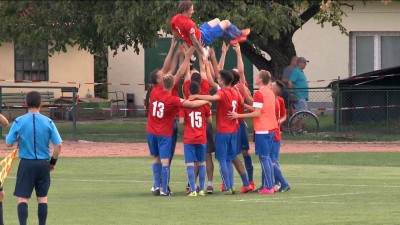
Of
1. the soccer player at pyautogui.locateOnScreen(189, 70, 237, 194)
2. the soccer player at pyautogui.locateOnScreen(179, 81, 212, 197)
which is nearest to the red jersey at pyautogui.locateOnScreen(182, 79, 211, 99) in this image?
the soccer player at pyautogui.locateOnScreen(189, 70, 237, 194)

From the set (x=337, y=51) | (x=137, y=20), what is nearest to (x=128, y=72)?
(x=337, y=51)

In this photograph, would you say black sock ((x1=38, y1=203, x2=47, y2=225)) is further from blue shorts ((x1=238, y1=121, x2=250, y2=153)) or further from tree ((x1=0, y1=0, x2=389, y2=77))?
tree ((x1=0, y1=0, x2=389, y2=77))

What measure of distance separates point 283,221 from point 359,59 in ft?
96.1

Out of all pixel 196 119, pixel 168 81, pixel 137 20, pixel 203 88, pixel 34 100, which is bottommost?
pixel 196 119

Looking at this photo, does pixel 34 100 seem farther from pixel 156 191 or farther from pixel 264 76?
pixel 264 76

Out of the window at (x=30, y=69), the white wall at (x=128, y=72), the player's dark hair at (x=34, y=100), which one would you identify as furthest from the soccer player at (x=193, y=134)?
the white wall at (x=128, y=72)

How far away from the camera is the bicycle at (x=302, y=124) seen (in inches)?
1231

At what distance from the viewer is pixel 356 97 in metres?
32.9

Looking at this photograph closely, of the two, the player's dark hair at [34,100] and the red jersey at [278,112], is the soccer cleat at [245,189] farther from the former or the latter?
the player's dark hair at [34,100]

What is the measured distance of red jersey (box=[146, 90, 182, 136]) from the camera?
1719cm

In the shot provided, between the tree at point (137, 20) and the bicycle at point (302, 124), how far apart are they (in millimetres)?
2259

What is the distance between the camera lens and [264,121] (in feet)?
57.2

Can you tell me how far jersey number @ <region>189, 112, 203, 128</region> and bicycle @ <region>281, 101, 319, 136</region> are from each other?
14.2 m

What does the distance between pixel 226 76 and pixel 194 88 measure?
59 centimetres
